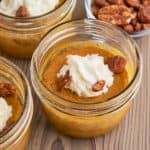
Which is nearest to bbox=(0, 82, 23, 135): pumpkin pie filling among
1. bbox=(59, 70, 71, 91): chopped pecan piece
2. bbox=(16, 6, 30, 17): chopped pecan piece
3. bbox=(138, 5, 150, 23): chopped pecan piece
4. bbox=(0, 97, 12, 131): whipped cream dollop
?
bbox=(0, 97, 12, 131): whipped cream dollop

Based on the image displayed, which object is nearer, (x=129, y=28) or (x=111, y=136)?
(x=111, y=136)

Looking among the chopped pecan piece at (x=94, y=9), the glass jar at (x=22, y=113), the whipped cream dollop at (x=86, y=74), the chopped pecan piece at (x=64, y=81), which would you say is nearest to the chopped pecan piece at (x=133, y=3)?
the chopped pecan piece at (x=94, y=9)

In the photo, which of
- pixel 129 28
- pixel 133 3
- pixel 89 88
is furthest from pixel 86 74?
pixel 133 3

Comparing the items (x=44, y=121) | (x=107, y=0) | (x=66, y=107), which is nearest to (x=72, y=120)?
(x=66, y=107)

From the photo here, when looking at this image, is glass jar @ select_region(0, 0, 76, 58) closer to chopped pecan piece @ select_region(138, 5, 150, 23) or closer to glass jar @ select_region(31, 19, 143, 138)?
glass jar @ select_region(31, 19, 143, 138)

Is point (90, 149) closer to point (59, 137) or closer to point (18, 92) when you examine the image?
point (59, 137)

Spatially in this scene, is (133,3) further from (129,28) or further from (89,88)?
(89,88)

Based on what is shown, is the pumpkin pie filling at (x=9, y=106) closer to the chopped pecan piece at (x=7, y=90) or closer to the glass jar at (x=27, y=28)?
the chopped pecan piece at (x=7, y=90)

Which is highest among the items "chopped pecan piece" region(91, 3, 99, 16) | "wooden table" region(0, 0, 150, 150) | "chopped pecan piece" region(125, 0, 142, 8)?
"chopped pecan piece" region(91, 3, 99, 16)
